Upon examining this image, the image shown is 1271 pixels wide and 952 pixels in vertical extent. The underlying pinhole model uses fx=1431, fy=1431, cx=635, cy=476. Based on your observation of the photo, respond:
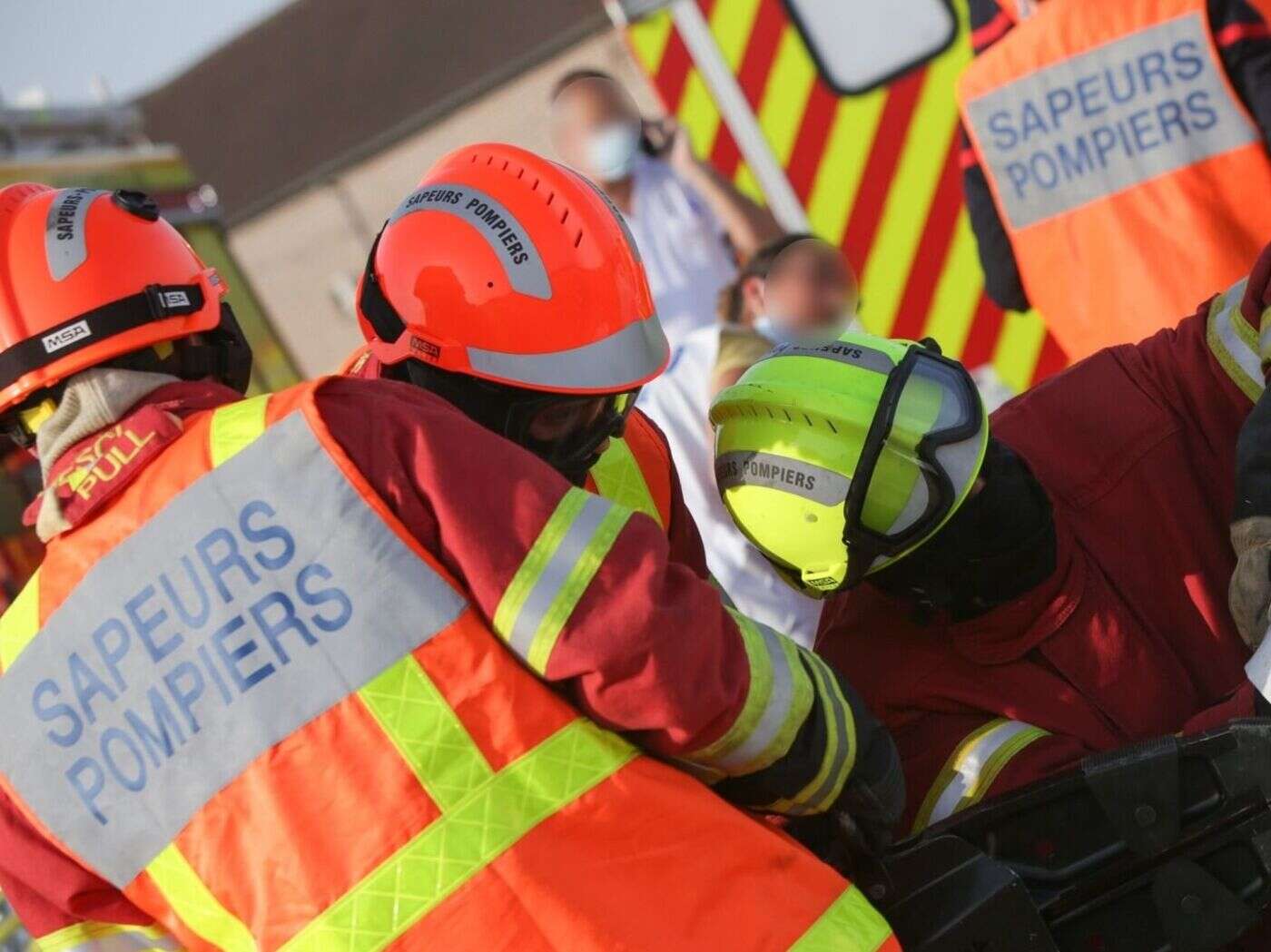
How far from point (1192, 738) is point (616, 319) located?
969 millimetres

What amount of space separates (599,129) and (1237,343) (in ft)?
7.59

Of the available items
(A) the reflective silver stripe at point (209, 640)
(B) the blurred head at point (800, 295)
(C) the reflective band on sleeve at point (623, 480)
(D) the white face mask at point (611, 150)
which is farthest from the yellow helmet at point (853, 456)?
(D) the white face mask at point (611, 150)

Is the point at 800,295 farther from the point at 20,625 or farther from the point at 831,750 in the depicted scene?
the point at 20,625

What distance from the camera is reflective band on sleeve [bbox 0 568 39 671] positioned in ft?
5.75

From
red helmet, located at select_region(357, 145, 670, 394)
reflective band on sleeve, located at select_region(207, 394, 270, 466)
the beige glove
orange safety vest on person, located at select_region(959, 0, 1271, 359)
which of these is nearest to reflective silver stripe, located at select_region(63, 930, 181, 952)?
reflective band on sleeve, located at select_region(207, 394, 270, 466)

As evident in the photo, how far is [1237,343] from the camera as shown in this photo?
A: 7.11 ft

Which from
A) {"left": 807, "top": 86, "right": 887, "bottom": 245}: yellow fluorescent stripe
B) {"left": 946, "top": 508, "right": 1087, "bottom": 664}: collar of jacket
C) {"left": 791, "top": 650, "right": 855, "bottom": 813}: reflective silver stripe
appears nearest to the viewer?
{"left": 791, "top": 650, "right": 855, "bottom": 813}: reflective silver stripe

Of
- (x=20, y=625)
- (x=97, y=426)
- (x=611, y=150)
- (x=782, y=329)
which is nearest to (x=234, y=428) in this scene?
(x=97, y=426)

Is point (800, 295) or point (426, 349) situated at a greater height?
point (426, 349)

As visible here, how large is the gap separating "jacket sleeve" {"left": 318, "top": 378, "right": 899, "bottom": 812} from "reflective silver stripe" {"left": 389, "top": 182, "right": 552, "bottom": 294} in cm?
34

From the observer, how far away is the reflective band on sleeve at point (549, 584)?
63.3 inches

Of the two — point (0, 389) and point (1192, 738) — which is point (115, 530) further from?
point (1192, 738)

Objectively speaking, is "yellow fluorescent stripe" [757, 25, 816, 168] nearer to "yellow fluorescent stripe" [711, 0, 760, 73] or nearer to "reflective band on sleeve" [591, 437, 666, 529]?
"yellow fluorescent stripe" [711, 0, 760, 73]

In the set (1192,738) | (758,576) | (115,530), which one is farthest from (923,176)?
(115,530)
